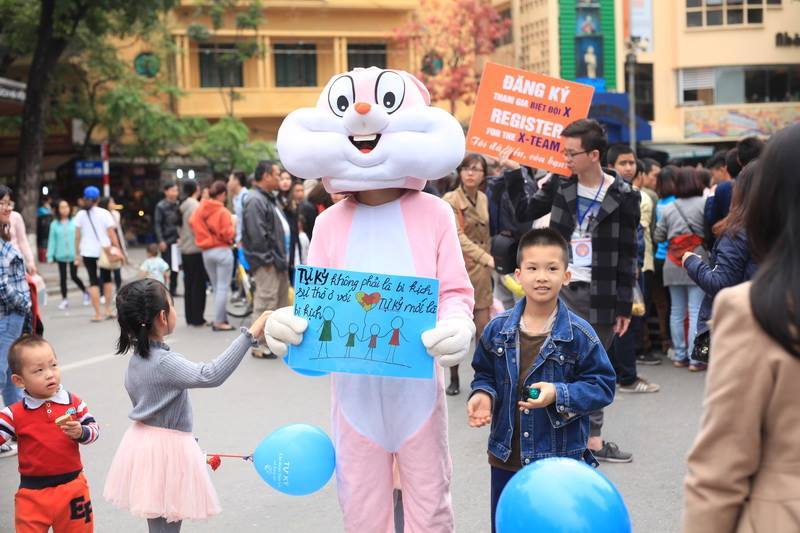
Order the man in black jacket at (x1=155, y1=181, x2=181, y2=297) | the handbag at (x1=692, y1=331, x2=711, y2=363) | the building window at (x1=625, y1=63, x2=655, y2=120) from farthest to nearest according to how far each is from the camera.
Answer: the building window at (x1=625, y1=63, x2=655, y2=120) < the man in black jacket at (x1=155, y1=181, x2=181, y2=297) < the handbag at (x1=692, y1=331, x2=711, y2=363)

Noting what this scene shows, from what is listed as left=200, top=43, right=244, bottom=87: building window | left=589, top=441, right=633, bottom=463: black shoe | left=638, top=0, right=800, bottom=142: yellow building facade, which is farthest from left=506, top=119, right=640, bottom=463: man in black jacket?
left=200, top=43, right=244, bottom=87: building window

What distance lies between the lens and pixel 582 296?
20.0ft

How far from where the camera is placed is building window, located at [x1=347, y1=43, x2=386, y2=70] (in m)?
39.8

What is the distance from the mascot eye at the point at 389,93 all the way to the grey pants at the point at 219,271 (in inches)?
335

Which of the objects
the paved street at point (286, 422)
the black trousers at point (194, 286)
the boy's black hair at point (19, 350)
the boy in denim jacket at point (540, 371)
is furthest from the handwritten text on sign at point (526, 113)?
the black trousers at point (194, 286)

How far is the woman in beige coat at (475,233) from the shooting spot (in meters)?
8.27

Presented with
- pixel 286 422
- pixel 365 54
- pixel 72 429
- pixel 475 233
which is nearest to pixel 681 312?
pixel 475 233

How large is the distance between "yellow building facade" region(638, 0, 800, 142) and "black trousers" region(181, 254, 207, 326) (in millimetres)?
25776

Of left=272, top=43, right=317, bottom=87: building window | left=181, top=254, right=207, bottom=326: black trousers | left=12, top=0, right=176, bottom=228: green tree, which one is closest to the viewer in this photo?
left=181, top=254, right=207, bottom=326: black trousers

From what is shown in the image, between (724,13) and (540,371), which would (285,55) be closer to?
(724,13)

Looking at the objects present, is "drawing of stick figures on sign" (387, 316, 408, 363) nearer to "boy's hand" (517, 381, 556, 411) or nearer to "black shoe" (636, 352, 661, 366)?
"boy's hand" (517, 381, 556, 411)

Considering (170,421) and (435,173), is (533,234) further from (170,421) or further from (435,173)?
(170,421)

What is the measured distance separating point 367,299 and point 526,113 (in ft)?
11.9

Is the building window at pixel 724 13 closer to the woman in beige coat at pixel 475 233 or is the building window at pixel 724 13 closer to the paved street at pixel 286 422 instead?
the paved street at pixel 286 422
